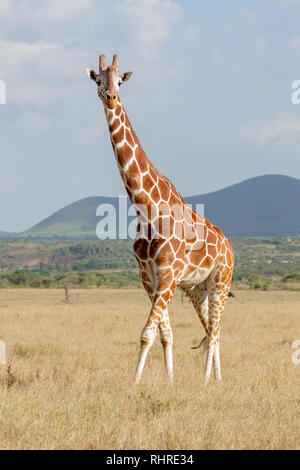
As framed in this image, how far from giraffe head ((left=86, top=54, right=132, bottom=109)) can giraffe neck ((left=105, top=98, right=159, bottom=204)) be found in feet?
0.56

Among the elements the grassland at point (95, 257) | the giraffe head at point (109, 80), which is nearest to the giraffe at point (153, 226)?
the giraffe head at point (109, 80)

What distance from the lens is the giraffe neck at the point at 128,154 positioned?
7496mm

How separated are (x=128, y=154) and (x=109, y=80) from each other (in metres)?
0.99

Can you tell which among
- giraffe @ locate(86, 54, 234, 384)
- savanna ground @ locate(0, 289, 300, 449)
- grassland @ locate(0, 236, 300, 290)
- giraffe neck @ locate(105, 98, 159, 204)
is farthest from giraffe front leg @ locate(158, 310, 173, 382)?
grassland @ locate(0, 236, 300, 290)

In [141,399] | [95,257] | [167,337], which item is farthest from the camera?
[95,257]

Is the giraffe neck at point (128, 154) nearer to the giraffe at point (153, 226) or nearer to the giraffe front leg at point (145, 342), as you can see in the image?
the giraffe at point (153, 226)

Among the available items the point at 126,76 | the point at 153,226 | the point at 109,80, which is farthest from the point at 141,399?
the point at 126,76

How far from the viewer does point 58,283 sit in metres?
61.2

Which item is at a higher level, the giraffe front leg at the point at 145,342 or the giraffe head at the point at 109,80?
the giraffe head at the point at 109,80

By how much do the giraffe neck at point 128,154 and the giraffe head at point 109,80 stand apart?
17 cm

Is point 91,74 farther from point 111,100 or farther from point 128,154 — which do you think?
point 128,154

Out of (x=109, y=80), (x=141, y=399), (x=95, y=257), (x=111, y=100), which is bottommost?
(x=141, y=399)

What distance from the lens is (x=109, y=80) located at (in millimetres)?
7160

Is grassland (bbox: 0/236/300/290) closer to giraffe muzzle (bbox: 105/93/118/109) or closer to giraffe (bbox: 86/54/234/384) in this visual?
giraffe (bbox: 86/54/234/384)
